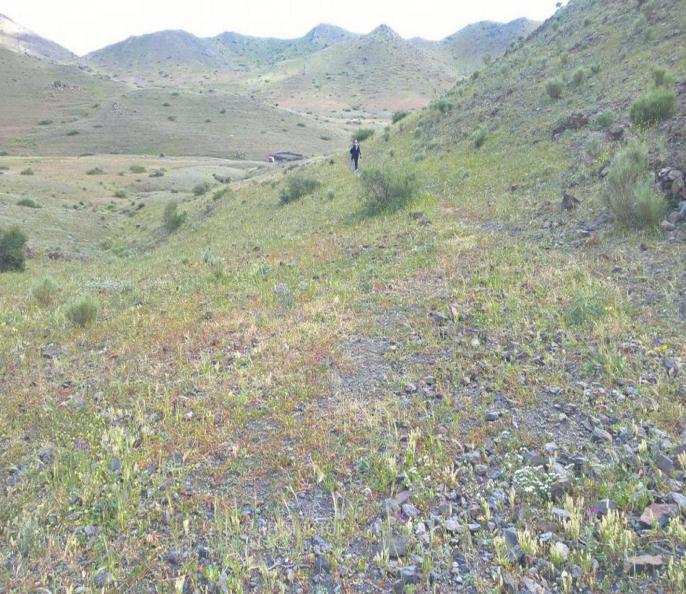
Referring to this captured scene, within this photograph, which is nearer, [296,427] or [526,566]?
[526,566]

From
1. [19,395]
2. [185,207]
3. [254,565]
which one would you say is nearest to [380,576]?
[254,565]

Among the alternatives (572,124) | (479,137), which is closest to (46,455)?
(572,124)

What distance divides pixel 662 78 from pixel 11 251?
2554 centimetres

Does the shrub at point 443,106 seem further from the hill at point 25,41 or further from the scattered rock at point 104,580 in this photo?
the hill at point 25,41

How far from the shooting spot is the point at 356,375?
614cm

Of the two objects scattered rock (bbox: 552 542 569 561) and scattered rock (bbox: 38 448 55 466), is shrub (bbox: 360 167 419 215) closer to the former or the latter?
scattered rock (bbox: 38 448 55 466)

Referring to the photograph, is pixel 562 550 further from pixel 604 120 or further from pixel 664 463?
pixel 604 120

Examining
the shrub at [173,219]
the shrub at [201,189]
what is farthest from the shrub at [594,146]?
the shrub at [201,189]

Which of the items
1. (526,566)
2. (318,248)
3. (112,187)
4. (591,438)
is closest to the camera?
(526,566)

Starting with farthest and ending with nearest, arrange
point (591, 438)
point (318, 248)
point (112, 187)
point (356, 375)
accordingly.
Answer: point (112, 187)
point (318, 248)
point (356, 375)
point (591, 438)

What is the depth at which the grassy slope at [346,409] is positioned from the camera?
3578 millimetres

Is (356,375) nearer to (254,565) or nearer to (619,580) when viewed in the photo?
(254,565)

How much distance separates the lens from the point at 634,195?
9.27 m

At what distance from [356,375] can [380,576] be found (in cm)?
294
